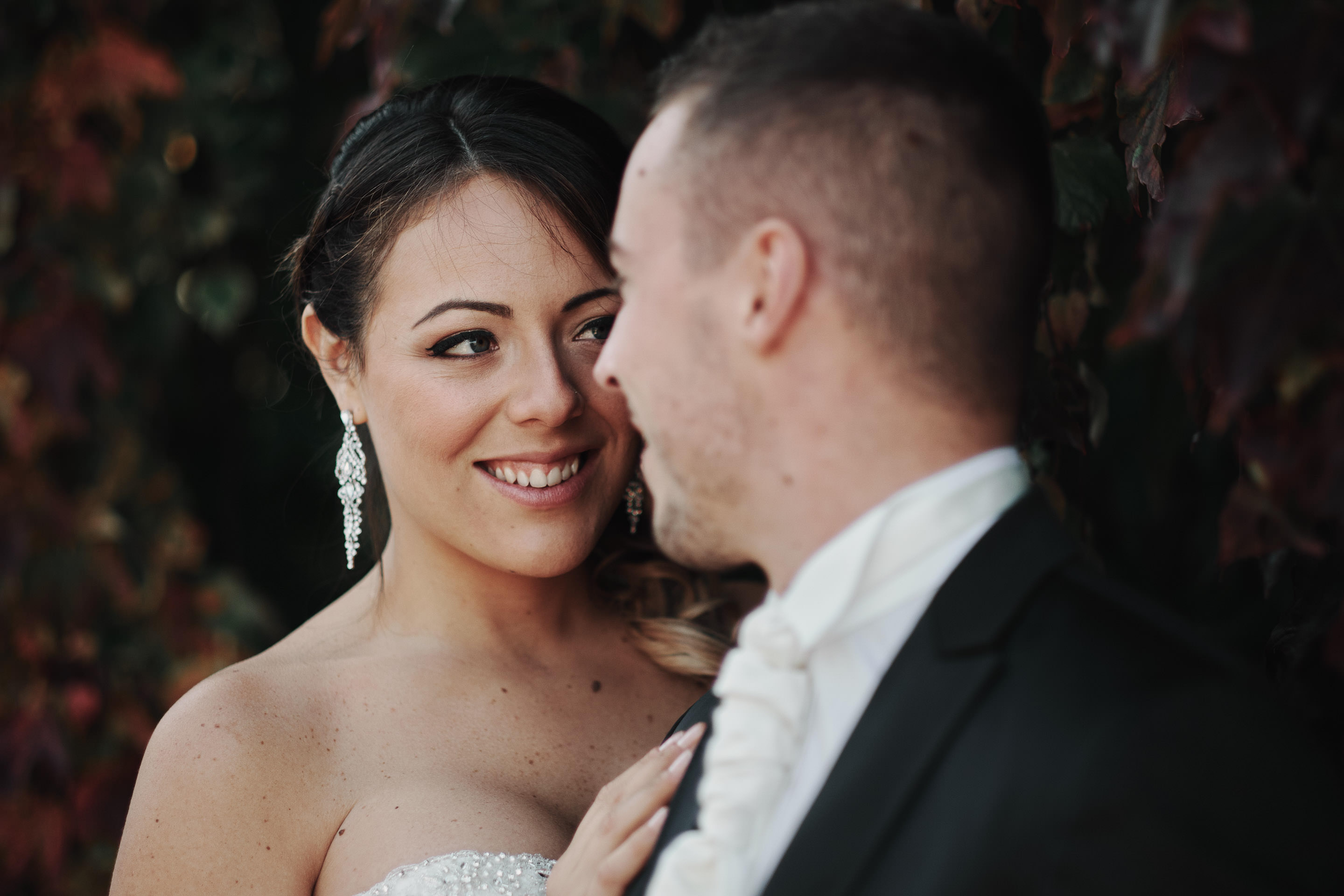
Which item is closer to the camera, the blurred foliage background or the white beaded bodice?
the white beaded bodice

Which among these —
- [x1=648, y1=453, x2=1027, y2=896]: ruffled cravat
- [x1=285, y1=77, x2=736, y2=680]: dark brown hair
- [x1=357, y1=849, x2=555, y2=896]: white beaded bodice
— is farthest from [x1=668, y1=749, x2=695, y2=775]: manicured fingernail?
[x1=285, y1=77, x2=736, y2=680]: dark brown hair

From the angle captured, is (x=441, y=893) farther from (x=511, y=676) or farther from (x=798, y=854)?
(x=798, y=854)

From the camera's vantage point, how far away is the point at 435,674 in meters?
2.39

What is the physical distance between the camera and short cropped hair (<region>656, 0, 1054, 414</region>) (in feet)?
4.23

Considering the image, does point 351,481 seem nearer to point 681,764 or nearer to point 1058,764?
point 681,764

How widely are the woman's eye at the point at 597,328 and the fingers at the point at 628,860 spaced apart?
0.99 meters

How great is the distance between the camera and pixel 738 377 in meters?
1.36

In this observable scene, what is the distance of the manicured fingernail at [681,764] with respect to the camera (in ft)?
5.17

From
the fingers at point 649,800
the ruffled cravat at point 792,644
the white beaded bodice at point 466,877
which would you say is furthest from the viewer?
the white beaded bodice at point 466,877

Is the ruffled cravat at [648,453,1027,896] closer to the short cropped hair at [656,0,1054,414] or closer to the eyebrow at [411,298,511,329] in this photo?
the short cropped hair at [656,0,1054,414]

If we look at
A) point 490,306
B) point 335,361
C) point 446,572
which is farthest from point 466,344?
point 446,572

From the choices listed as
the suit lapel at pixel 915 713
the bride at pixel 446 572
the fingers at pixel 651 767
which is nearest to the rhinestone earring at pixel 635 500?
the bride at pixel 446 572

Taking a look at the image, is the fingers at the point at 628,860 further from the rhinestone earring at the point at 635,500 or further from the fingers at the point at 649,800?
the rhinestone earring at the point at 635,500

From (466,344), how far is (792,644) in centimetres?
114
